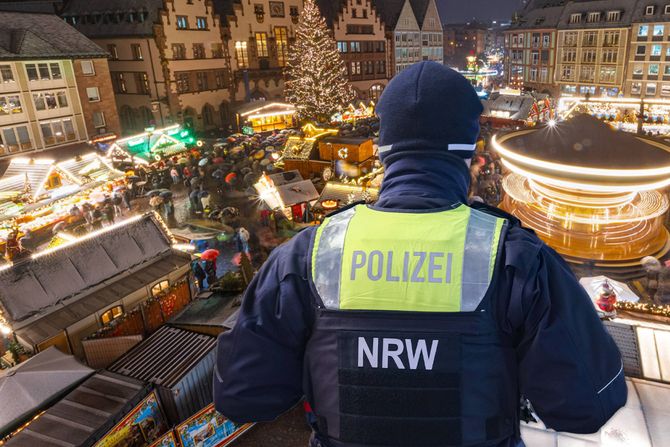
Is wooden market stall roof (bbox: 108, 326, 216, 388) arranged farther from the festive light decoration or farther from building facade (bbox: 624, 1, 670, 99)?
building facade (bbox: 624, 1, 670, 99)

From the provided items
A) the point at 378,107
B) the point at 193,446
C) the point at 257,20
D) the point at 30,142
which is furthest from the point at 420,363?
the point at 257,20

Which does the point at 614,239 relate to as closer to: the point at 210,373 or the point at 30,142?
the point at 210,373

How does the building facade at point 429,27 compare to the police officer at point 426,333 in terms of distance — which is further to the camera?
the building facade at point 429,27

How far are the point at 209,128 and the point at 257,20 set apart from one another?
39.6 feet

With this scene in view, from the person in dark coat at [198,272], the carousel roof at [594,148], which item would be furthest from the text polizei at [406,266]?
the person in dark coat at [198,272]

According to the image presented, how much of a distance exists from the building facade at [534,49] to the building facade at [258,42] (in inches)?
1308

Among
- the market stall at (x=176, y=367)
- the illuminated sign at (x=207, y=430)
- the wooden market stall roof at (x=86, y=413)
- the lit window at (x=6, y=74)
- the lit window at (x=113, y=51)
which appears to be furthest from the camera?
the lit window at (x=113, y=51)

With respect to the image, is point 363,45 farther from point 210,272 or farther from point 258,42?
point 210,272

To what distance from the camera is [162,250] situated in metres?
14.4

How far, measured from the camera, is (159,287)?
13.7 meters

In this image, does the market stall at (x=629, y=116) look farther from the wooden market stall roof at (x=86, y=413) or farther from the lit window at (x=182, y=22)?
the lit window at (x=182, y=22)

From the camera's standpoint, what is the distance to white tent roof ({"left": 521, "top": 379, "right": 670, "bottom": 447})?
5711 millimetres

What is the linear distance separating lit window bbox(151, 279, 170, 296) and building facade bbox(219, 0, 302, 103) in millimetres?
36645

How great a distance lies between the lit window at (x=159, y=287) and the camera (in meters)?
13.5
